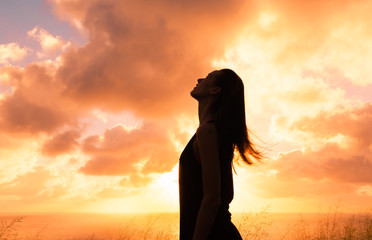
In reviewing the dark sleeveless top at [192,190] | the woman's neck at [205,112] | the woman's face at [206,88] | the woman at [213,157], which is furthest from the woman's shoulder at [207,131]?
the woman's face at [206,88]

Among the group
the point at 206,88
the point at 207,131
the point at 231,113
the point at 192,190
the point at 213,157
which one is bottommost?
the point at 192,190

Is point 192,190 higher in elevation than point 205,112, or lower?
lower

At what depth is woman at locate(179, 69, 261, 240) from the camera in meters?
1.88

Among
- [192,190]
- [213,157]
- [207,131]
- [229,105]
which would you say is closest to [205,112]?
[229,105]

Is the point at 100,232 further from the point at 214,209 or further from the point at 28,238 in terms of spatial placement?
the point at 214,209

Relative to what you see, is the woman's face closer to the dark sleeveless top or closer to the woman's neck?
the woman's neck

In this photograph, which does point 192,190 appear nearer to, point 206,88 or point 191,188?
point 191,188

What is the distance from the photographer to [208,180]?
1.89 m

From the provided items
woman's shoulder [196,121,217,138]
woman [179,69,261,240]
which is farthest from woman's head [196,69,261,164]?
woman's shoulder [196,121,217,138]

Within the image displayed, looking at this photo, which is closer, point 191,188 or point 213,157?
point 213,157

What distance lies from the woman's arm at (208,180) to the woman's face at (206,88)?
0.40 metres

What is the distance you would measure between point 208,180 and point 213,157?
14 centimetres

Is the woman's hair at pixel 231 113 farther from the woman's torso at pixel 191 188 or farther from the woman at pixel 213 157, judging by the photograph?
the woman's torso at pixel 191 188

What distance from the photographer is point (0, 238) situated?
6.12 metres
